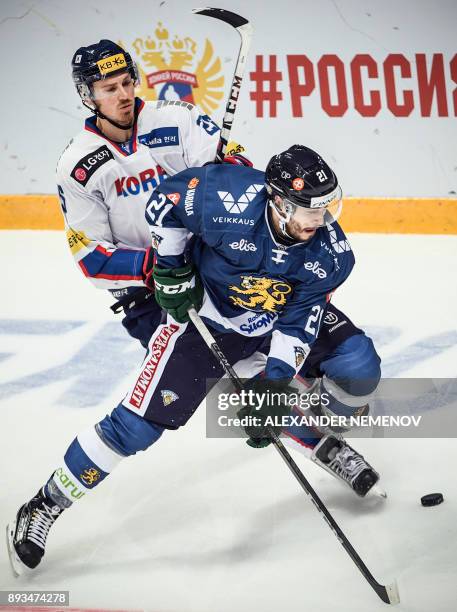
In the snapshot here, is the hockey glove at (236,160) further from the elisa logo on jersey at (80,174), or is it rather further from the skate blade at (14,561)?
the skate blade at (14,561)

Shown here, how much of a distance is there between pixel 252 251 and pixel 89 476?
32.4 inches

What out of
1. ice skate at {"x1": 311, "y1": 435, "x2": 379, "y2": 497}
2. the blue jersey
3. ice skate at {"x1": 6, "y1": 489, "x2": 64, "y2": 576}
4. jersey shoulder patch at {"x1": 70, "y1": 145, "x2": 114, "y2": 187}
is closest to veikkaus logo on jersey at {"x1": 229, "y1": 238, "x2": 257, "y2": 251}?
the blue jersey

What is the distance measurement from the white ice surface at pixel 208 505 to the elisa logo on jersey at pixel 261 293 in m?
0.71

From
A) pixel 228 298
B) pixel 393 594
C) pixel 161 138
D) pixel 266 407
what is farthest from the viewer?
pixel 161 138

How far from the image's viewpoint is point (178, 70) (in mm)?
5438

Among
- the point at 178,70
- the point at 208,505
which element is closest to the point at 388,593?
the point at 208,505

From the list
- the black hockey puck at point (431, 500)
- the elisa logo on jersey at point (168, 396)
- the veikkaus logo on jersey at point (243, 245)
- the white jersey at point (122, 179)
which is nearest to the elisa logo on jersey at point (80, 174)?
the white jersey at point (122, 179)

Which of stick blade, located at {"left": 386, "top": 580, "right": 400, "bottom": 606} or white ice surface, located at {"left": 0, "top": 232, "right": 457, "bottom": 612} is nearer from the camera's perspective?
stick blade, located at {"left": 386, "top": 580, "right": 400, "bottom": 606}

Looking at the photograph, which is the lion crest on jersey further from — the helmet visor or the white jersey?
the helmet visor

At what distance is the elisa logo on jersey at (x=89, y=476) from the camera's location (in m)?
2.57

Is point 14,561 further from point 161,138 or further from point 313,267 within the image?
point 161,138

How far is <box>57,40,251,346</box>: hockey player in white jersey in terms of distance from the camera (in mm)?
2785

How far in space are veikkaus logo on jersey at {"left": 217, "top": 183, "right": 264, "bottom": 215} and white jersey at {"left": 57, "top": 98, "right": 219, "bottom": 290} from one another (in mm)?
386

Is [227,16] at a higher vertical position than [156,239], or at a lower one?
higher
